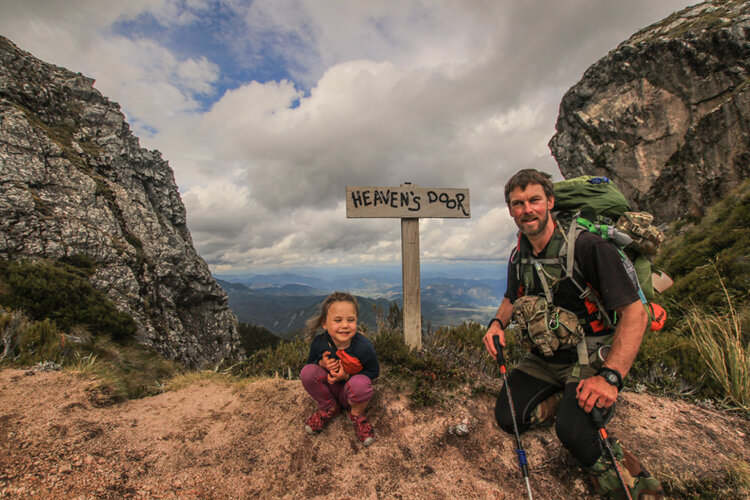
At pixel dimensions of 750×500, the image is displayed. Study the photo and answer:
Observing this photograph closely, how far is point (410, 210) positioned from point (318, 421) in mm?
2921

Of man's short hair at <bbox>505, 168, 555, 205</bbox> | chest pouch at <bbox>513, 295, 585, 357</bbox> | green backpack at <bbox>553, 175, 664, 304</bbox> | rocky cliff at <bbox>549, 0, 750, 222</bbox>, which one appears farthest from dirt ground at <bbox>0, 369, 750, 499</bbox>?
rocky cliff at <bbox>549, 0, 750, 222</bbox>

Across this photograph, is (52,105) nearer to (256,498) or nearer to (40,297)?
(40,297)

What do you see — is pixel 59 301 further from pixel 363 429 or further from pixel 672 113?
pixel 672 113

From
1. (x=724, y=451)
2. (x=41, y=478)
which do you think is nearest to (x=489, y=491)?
(x=724, y=451)

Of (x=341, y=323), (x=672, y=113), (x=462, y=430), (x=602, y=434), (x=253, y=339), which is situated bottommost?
(x=253, y=339)

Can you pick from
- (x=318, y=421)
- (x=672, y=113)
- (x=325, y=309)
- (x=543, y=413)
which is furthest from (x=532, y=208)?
(x=672, y=113)

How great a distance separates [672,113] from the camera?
23031mm

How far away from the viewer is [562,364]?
2.70 meters

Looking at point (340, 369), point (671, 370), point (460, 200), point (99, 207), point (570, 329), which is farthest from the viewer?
point (99, 207)

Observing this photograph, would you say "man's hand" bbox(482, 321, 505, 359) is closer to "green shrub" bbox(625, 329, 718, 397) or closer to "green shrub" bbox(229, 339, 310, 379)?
"green shrub" bbox(625, 329, 718, 397)

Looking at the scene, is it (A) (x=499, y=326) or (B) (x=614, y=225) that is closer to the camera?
(B) (x=614, y=225)

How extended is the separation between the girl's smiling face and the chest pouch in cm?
157

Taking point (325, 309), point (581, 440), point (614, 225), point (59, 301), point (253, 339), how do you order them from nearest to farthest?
point (581, 440) < point (614, 225) < point (325, 309) < point (59, 301) < point (253, 339)

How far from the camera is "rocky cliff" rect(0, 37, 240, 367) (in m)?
16.6
